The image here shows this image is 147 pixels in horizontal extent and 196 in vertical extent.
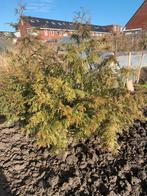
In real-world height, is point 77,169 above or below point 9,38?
below

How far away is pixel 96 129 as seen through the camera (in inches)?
148

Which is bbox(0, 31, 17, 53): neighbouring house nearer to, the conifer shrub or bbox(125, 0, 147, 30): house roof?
the conifer shrub

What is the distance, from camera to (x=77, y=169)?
131 inches

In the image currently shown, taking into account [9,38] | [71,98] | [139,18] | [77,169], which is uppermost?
[139,18]

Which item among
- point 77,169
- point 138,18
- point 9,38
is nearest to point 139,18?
point 138,18

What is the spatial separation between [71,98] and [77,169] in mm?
942

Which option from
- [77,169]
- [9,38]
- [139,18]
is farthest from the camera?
[139,18]

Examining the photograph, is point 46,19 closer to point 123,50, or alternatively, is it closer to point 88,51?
point 123,50

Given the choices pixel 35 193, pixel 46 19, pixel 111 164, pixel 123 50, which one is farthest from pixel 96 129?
pixel 46 19

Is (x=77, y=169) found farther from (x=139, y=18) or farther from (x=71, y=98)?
(x=139, y=18)

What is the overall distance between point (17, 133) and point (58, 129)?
1218 millimetres

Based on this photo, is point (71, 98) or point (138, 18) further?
point (138, 18)

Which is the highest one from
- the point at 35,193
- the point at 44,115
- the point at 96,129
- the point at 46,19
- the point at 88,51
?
the point at 46,19

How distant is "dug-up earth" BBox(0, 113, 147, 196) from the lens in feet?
9.71
